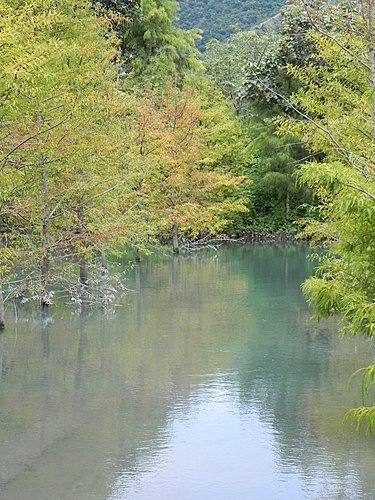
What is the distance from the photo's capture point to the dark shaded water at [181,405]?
7.44 metres

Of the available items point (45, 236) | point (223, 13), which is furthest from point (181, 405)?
point (223, 13)

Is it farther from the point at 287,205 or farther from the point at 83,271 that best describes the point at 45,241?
the point at 287,205

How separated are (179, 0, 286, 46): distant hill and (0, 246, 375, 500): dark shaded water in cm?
6071

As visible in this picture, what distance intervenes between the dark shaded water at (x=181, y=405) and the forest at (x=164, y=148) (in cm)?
76

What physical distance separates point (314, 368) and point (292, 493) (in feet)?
15.1

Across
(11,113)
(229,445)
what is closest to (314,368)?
(229,445)

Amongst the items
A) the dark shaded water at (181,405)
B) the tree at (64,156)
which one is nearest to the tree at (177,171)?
the tree at (64,156)

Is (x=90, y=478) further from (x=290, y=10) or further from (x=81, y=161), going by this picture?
(x=290, y=10)

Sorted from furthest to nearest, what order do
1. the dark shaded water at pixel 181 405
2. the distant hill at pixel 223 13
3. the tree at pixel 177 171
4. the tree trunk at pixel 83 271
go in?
the distant hill at pixel 223 13 → the tree at pixel 177 171 → the tree trunk at pixel 83 271 → the dark shaded water at pixel 181 405

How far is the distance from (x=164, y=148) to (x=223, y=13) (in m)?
53.0

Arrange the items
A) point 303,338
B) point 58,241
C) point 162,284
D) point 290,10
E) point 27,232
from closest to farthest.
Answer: point 303,338 → point 58,241 → point 27,232 → point 162,284 → point 290,10

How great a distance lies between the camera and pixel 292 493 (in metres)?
7.18

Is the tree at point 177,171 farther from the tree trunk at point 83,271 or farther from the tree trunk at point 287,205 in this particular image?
the tree trunk at point 83,271

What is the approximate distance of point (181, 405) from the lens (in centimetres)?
991
